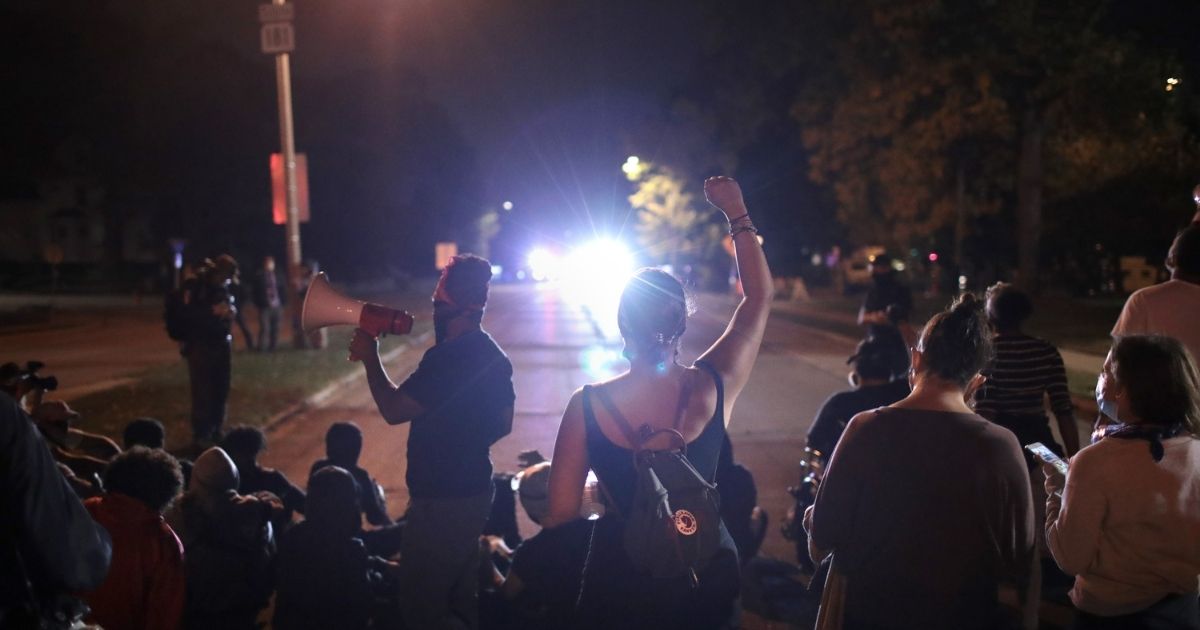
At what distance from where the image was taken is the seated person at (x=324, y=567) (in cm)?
452

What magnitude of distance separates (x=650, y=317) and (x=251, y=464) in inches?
143

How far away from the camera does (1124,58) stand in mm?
23688

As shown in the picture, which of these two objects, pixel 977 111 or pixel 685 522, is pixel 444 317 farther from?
pixel 977 111

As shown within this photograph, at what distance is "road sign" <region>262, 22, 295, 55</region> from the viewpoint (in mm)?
18467

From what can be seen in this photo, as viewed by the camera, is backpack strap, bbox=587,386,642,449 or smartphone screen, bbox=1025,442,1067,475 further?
smartphone screen, bbox=1025,442,1067,475

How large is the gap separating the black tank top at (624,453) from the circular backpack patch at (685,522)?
170 millimetres

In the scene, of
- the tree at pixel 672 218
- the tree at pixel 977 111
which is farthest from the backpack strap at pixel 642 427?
the tree at pixel 672 218

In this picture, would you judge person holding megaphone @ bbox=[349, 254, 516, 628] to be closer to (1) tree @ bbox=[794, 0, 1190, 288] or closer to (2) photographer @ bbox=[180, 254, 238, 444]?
(2) photographer @ bbox=[180, 254, 238, 444]

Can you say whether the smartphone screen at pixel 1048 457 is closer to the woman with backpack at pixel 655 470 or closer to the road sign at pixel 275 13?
the woman with backpack at pixel 655 470

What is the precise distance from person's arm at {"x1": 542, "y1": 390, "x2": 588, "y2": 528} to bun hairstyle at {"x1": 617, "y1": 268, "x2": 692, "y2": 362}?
8.0 inches

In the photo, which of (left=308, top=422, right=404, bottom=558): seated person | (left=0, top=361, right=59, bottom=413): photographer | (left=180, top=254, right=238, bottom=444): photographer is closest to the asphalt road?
(left=180, top=254, right=238, bottom=444): photographer

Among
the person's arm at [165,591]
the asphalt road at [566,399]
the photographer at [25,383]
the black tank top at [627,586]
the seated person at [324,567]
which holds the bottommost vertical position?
the asphalt road at [566,399]

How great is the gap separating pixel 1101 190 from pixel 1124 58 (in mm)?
15316

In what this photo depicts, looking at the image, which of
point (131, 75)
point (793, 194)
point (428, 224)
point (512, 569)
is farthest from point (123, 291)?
point (512, 569)
